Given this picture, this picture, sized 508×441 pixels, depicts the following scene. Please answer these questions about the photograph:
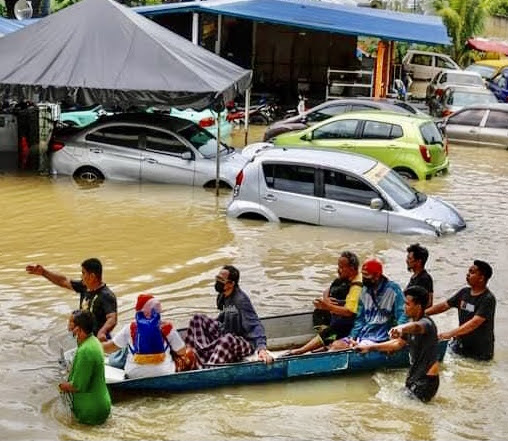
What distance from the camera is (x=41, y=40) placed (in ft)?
60.3

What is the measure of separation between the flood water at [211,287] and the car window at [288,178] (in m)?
0.58

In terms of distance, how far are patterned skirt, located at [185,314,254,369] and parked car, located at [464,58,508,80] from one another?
103 feet

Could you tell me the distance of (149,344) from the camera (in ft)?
25.0

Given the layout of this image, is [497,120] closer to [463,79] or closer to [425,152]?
[425,152]

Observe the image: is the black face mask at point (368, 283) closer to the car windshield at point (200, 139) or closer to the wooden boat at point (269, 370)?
the wooden boat at point (269, 370)

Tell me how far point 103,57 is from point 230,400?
11350 mm

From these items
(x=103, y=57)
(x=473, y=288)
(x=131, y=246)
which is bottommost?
(x=131, y=246)

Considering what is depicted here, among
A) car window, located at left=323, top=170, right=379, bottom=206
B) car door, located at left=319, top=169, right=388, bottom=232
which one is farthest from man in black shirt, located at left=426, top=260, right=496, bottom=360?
car window, located at left=323, top=170, right=379, bottom=206

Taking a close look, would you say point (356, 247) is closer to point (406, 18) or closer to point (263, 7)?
point (263, 7)

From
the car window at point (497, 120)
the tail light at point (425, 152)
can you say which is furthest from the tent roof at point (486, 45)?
the tail light at point (425, 152)

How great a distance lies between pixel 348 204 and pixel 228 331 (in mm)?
5838

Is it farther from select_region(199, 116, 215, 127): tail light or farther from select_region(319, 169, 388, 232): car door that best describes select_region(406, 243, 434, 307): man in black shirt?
select_region(199, 116, 215, 127): tail light

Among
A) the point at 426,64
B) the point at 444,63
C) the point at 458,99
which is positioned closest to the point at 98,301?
the point at 458,99

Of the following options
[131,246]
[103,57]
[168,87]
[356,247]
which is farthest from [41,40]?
[356,247]
